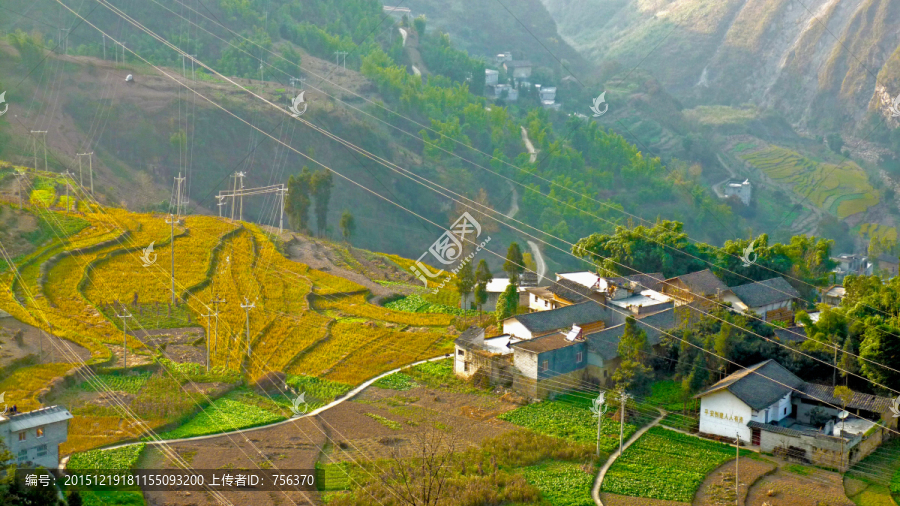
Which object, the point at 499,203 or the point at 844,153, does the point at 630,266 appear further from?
the point at 844,153

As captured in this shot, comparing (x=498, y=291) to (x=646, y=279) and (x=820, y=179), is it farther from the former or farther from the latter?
(x=820, y=179)

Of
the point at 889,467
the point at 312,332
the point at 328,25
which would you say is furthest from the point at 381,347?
the point at 328,25

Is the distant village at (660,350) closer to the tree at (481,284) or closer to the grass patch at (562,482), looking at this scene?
the tree at (481,284)

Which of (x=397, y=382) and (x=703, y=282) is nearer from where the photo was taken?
(x=397, y=382)

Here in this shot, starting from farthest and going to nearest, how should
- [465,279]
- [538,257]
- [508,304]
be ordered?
1. [538,257]
2. [465,279]
3. [508,304]
